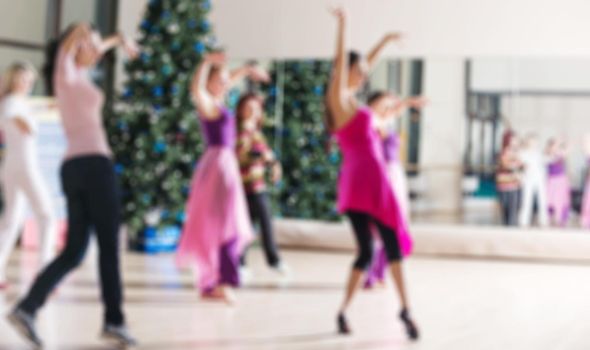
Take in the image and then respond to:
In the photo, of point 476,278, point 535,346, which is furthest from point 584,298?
point 535,346

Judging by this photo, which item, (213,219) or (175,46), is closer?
(213,219)

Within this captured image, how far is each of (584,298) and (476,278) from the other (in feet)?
3.41

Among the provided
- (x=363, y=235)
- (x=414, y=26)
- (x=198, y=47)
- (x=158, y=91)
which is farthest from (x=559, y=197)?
(x=363, y=235)

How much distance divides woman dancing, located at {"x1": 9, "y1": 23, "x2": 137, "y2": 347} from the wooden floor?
256mm

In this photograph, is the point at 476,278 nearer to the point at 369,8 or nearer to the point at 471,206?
the point at 471,206

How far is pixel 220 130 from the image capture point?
553cm

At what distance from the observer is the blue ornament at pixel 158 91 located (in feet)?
27.2

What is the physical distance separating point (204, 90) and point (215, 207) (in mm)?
655

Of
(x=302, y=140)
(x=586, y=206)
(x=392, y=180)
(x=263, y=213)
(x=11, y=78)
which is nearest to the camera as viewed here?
(x=11, y=78)

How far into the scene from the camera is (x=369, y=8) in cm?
928

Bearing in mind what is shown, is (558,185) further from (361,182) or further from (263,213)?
(361,182)

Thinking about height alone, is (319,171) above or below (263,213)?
above

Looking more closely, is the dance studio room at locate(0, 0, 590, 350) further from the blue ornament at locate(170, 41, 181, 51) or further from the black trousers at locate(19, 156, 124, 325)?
the black trousers at locate(19, 156, 124, 325)

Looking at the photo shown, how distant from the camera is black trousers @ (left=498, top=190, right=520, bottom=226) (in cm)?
891
